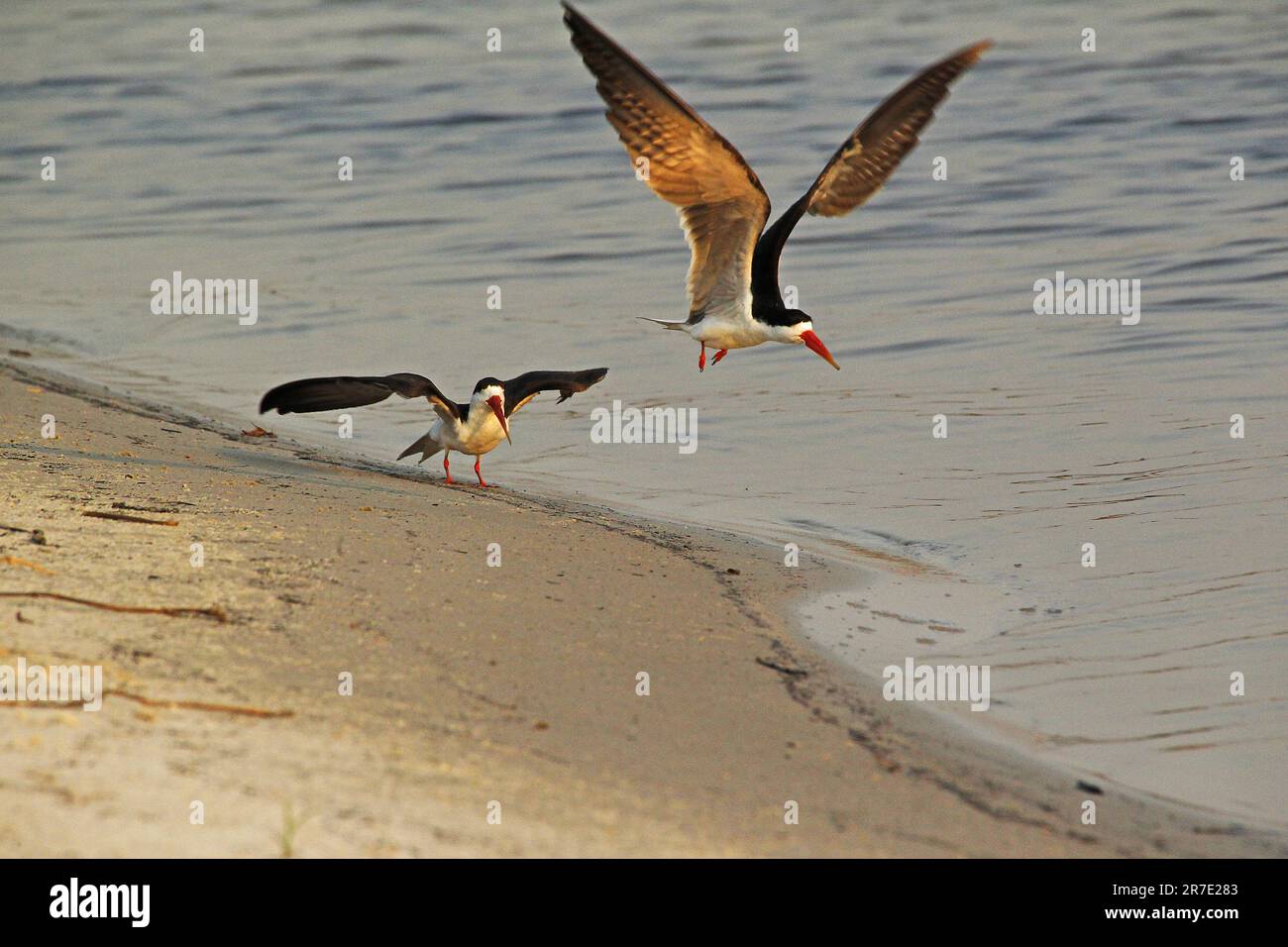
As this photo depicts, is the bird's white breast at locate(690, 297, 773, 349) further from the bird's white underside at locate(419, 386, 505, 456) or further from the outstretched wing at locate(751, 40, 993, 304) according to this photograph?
the bird's white underside at locate(419, 386, 505, 456)

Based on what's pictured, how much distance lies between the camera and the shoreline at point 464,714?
3617 millimetres

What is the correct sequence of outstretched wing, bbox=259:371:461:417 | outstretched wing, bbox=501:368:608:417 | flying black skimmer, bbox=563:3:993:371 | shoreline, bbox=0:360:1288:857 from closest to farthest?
shoreline, bbox=0:360:1288:857 → outstretched wing, bbox=259:371:461:417 → flying black skimmer, bbox=563:3:993:371 → outstretched wing, bbox=501:368:608:417

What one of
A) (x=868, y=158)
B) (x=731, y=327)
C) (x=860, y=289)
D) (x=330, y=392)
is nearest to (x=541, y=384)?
(x=731, y=327)

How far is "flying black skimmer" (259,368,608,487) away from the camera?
6938mm

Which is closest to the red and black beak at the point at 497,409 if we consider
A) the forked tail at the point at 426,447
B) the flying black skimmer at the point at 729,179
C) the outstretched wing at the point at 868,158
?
the forked tail at the point at 426,447

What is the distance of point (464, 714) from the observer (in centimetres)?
429

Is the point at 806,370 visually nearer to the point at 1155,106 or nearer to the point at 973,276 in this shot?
the point at 973,276

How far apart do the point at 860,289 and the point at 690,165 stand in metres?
4.74

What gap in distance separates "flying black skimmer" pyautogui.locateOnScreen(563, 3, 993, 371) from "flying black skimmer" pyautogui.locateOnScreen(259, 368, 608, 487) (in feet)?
2.25

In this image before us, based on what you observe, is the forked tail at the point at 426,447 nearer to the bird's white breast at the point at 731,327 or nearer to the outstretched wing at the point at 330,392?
the outstretched wing at the point at 330,392

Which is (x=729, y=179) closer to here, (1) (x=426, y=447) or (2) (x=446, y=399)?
(2) (x=446, y=399)

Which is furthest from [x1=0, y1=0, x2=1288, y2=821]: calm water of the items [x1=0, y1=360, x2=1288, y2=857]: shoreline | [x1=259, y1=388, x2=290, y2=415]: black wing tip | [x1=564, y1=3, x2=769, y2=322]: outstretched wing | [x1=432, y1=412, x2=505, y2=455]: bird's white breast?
[x1=259, y1=388, x2=290, y2=415]: black wing tip

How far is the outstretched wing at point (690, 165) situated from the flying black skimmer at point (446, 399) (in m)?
0.85
